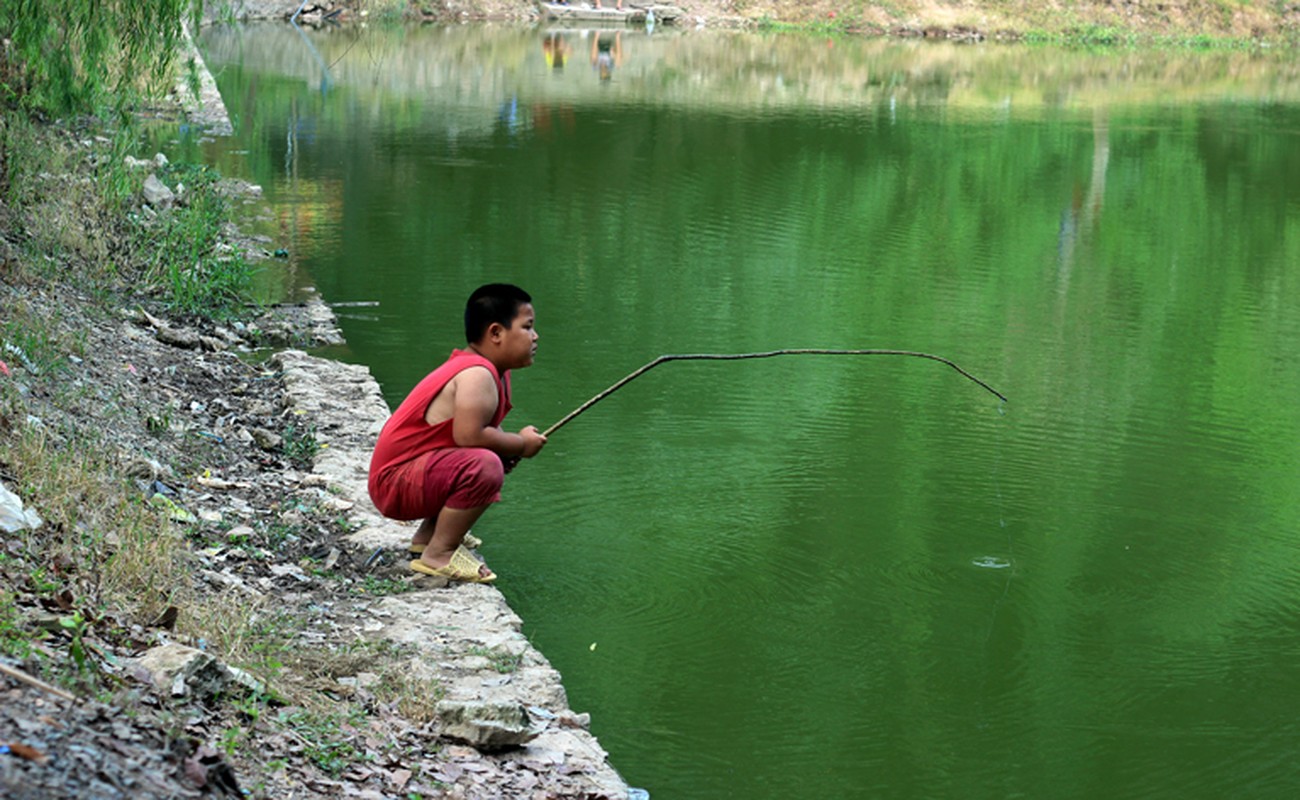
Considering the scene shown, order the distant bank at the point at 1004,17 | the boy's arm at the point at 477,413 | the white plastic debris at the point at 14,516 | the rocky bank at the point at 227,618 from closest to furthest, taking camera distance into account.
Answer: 1. the rocky bank at the point at 227,618
2. the white plastic debris at the point at 14,516
3. the boy's arm at the point at 477,413
4. the distant bank at the point at 1004,17

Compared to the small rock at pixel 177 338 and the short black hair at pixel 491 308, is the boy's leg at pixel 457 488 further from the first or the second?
the small rock at pixel 177 338

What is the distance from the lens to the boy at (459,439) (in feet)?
15.6

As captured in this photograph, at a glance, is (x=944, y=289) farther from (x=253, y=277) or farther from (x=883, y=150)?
(x=883, y=150)

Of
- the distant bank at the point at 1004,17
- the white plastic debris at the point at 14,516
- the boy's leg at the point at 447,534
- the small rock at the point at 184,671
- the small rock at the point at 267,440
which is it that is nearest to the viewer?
the small rock at the point at 184,671

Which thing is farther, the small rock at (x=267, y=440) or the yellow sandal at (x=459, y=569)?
the small rock at (x=267, y=440)

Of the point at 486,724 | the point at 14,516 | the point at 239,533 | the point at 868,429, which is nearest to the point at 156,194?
the point at 868,429

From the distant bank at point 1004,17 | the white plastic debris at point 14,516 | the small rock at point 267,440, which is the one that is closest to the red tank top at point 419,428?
the white plastic debris at point 14,516

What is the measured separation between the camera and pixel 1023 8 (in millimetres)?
43562

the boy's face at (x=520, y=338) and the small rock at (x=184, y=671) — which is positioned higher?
the boy's face at (x=520, y=338)

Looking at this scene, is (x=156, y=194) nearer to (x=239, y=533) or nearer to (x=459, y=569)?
(x=239, y=533)

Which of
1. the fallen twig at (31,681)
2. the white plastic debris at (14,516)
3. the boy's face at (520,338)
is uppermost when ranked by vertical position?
the boy's face at (520,338)

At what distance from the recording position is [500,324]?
190 inches

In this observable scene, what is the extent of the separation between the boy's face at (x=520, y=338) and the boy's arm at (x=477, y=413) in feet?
0.43

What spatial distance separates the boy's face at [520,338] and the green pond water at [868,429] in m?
0.92
